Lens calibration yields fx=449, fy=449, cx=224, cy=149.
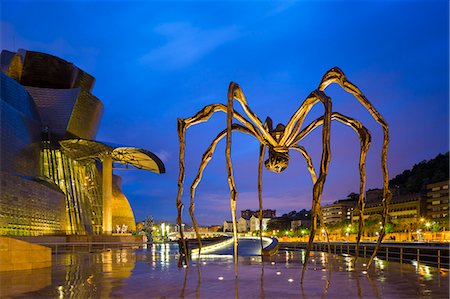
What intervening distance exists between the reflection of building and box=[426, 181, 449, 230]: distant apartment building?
3089 inches

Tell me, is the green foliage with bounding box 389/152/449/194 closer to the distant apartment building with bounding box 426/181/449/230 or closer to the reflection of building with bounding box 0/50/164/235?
the distant apartment building with bounding box 426/181/449/230

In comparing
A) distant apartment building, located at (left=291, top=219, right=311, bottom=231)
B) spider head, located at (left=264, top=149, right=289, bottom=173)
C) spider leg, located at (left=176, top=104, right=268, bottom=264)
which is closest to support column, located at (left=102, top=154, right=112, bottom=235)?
spider leg, located at (left=176, top=104, right=268, bottom=264)

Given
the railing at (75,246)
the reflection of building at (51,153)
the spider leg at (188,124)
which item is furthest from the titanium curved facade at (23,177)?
the spider leg at (188,124)

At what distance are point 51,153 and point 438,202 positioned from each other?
310ft

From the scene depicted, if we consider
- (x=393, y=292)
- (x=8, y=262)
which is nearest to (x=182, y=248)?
(x=393, y=292)

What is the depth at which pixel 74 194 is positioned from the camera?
182ft

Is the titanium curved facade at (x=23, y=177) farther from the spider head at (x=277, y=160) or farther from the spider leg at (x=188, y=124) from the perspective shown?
the spider head at (x=277, y=160)

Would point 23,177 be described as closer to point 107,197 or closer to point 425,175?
point 107,197

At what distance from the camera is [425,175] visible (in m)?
133

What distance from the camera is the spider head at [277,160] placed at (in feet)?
34.3

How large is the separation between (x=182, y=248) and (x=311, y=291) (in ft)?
15.1

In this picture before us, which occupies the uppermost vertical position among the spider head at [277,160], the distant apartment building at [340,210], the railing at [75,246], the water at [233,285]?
the spider head at [277,160]

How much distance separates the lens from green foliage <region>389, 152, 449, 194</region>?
119 meters

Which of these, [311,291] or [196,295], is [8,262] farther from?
[311,291]
